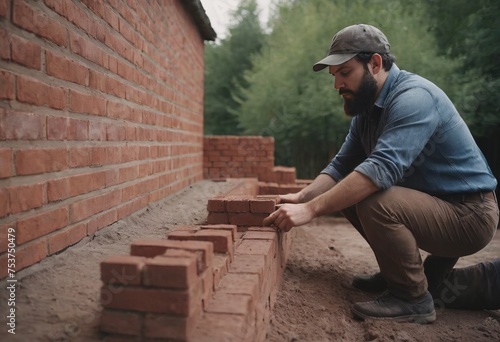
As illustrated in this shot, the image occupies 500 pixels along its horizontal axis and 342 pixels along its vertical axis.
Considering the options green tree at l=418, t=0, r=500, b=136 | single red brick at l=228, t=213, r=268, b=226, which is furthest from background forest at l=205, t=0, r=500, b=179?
single red brick at l=228, t=213, r=268, b=226

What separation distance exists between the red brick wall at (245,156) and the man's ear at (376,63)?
4.14 m

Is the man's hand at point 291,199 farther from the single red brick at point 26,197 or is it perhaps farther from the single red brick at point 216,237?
the single red brick at point 26,197

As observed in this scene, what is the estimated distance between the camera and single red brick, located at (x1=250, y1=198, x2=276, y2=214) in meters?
2.62

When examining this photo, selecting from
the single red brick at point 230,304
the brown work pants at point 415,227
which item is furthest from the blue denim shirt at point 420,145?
the single red brick at point 230,304

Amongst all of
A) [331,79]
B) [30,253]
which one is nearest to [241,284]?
[30,253]

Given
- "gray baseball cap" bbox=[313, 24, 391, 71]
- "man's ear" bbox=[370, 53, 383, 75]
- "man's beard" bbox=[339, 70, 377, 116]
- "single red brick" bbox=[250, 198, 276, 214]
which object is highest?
"gray baseball cap" bbox=[313, 24, 391, 71]

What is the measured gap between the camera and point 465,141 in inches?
97.1

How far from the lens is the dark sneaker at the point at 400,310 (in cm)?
Answer: 231

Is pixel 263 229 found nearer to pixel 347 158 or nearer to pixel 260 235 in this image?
pixel 260 235

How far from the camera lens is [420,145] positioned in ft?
7.40

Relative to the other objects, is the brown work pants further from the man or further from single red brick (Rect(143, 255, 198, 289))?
single red brick (Rect(143, 255, 198, 289))

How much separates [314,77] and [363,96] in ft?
24.5

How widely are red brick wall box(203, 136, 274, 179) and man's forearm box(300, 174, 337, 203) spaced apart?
3545mm

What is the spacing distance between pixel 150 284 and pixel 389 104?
1826 mm
